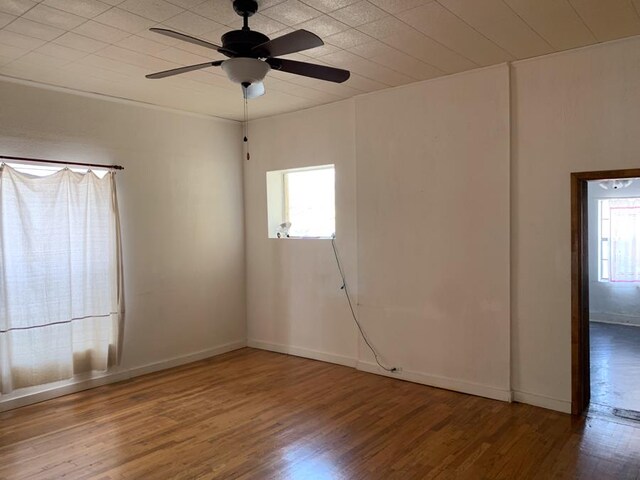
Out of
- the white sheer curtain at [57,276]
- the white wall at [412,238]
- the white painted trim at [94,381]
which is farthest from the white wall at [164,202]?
the white wall at [412,238]

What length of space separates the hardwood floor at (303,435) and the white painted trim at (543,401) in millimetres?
84

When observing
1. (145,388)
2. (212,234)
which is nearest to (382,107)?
(212,234)

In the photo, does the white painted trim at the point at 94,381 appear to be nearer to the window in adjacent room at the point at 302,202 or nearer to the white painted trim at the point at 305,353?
the white painted trim at the point at 305,353

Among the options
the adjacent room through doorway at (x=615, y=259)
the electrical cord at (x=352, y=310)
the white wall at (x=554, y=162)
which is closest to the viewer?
the white wall at (x=554, y=162)

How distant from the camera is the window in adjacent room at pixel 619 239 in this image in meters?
6.96

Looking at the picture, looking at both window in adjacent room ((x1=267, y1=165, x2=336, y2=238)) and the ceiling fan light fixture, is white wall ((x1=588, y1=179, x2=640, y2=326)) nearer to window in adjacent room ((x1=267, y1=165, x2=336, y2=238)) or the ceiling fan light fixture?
window in adjacent room ((x1=267, y1=165, x2=336, y2=238))

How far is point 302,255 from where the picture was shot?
17.7ft

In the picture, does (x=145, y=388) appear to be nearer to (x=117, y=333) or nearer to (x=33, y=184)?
(x=117, y=333)

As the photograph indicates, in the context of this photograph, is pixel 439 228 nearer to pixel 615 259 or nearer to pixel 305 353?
pixel 305 353

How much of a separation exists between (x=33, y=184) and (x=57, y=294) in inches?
38.4

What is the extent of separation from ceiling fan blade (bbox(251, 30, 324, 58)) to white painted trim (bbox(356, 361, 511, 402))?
3128mm

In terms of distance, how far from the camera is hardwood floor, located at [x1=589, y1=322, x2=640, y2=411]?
3.91 meters

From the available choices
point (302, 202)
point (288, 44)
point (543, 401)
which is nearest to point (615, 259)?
point (543, 401)

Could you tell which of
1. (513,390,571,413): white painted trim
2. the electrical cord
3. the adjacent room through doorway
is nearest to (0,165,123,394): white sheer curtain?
the electrical cord
